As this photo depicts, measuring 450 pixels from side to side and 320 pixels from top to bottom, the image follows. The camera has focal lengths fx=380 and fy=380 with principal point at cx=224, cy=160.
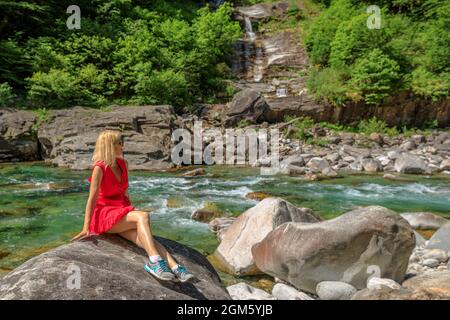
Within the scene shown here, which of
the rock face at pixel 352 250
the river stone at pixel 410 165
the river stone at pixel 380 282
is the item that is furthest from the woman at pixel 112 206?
Answer: the river stone at pixel 410 165

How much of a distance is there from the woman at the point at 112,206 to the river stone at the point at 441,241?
490 cm

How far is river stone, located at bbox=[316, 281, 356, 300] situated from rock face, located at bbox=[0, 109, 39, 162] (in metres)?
15.2

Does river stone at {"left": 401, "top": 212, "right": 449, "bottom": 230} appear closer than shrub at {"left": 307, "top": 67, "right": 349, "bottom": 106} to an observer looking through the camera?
Yes

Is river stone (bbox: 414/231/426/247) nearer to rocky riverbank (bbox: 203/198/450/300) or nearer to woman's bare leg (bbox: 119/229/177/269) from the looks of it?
rocky riverbank (bbox: 203/198/450/300)

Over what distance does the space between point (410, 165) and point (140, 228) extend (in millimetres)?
13660

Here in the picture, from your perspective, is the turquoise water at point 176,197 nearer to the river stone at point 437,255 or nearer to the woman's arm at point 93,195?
the woman's arm at point 93,195

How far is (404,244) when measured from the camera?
16.7 ft

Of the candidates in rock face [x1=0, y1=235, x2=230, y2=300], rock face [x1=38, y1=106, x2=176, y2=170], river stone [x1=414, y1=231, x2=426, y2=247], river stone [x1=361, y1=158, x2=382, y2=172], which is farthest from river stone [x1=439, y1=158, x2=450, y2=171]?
rock face [x1=0, y1=235, x2=230, y2=300]

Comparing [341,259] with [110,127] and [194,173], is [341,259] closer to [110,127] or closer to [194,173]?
[194,173]

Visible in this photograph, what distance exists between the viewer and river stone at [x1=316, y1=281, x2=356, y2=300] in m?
4.75
